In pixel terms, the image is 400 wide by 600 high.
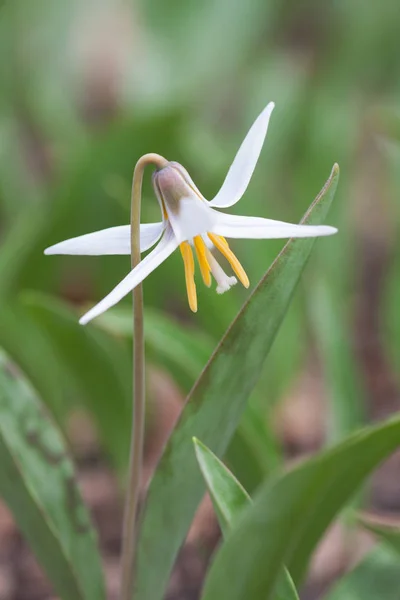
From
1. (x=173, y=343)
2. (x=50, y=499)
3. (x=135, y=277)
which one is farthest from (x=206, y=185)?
(x=135, y=277)

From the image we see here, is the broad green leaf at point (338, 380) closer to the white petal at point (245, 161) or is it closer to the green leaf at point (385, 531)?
the green leaf at point (385, 531)

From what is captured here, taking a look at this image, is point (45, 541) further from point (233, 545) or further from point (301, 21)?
point (301, 21)

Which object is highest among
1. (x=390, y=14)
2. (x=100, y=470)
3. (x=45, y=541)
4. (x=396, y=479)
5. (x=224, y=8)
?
(x=224, y=8)

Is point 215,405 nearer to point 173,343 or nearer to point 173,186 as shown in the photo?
point 173,186

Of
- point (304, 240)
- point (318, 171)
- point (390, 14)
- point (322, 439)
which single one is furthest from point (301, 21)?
point (304, 240)

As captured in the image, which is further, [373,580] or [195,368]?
[195,368]

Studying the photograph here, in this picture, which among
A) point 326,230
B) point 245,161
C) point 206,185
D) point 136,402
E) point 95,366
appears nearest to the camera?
point 326,230

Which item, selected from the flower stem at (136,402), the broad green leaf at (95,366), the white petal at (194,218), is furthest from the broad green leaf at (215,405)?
Result: the broad green leaf at (95,366)

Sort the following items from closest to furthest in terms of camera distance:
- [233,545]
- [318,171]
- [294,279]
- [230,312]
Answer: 1. [233,545]
2. [294,279]
3. [230,312]
4. [318,171]
